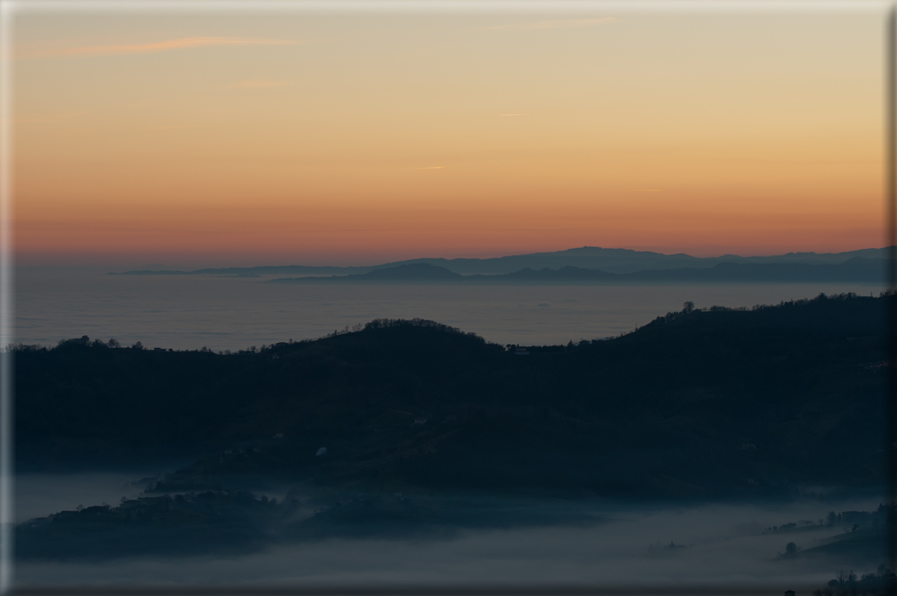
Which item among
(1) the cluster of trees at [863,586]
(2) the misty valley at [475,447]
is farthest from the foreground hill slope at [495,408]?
(1) the cluster of trees at [863,586]

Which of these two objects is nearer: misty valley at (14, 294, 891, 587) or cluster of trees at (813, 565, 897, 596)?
cluster of trees at (813, 565, 897, 596)

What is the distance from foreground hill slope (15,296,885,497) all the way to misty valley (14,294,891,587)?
15 cm

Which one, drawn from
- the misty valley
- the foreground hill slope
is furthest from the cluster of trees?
the foreground hill slope

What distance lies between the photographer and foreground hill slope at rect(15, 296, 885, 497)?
36.2 meters

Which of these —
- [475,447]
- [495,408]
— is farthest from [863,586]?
[495,408]

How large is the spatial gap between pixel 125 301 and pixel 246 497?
68538mm

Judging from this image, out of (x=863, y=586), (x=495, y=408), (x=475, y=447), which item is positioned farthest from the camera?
(x=495, y=408)

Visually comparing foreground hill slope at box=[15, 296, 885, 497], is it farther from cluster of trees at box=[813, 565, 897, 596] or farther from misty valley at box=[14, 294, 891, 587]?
cluster of trees at box=[813, 565, 897, 596]

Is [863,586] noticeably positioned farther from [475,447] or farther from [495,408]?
[495,408]

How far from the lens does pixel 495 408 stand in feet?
130

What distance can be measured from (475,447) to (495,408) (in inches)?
200

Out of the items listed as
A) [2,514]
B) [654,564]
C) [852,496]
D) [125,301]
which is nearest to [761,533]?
[852,496]

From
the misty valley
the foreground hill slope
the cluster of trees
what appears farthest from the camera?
the foreground hill slope

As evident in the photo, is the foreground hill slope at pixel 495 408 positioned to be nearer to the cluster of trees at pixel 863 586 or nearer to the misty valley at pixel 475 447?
the misty valley at pixel 475 447
